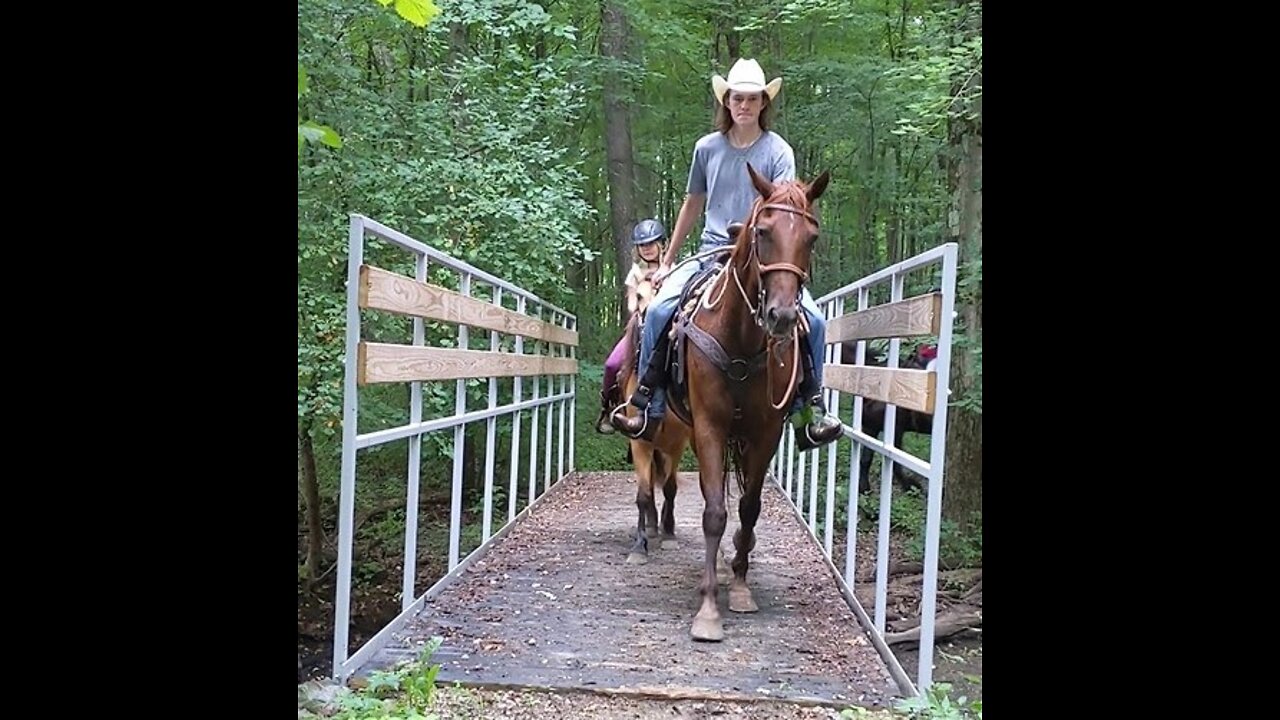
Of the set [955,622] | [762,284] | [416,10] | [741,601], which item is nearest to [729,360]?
[762,284]

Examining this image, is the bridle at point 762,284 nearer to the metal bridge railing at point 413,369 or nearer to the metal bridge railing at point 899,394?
the metal bridge railing at point 899,394

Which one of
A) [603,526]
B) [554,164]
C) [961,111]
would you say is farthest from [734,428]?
[554,164]

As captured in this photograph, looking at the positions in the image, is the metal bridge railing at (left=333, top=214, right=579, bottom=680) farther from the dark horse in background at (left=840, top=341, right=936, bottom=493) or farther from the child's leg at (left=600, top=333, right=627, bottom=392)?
the dark horse in background at (left=840, top=341, right=936, bottom=493)

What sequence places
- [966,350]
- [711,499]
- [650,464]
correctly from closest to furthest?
1. [711,499]
2. [650,464]
3. [966,350]

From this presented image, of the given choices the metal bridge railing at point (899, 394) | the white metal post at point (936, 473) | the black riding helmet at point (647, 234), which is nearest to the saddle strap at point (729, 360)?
the metal bridge railing at point (899, 394)

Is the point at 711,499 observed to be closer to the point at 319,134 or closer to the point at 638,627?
the point at 638,627

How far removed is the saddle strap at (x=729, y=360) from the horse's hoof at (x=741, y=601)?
116 cm

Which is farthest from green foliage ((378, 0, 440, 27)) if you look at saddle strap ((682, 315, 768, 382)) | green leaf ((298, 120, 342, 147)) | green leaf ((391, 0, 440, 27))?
saddle strap ((682, 315, 768, 382))

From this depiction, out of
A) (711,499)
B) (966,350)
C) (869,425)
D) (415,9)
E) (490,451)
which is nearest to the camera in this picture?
(415,9)

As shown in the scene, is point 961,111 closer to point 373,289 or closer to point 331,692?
point 373,289

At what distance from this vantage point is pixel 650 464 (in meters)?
5.58

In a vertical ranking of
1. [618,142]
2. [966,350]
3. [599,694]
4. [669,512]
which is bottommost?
[599,694]

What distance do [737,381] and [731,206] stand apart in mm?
960

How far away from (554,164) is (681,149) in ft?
20.1
